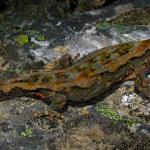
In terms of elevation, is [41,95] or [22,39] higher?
[22,39]

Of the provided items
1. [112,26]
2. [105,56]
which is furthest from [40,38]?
[105,56]

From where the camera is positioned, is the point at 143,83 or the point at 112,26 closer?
the point at 143,83

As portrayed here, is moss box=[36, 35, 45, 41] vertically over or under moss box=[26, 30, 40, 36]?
under

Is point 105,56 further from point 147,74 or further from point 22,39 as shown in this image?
point 22,39

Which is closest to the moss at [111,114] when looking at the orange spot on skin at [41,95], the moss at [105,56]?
the moss at [105,56]

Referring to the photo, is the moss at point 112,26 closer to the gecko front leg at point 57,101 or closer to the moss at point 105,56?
the moss at point 105,56

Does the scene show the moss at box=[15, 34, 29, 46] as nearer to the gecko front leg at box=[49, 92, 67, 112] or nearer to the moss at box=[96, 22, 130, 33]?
the moss at box=[96, 22, 130, 33]

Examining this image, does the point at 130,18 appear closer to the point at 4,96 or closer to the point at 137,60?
the point at 137,60

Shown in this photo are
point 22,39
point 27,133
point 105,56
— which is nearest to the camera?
point 27,133

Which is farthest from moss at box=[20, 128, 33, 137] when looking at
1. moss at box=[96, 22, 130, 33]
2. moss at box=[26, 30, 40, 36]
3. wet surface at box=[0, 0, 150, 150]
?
moss at box=[96, 22, 130, 33]
